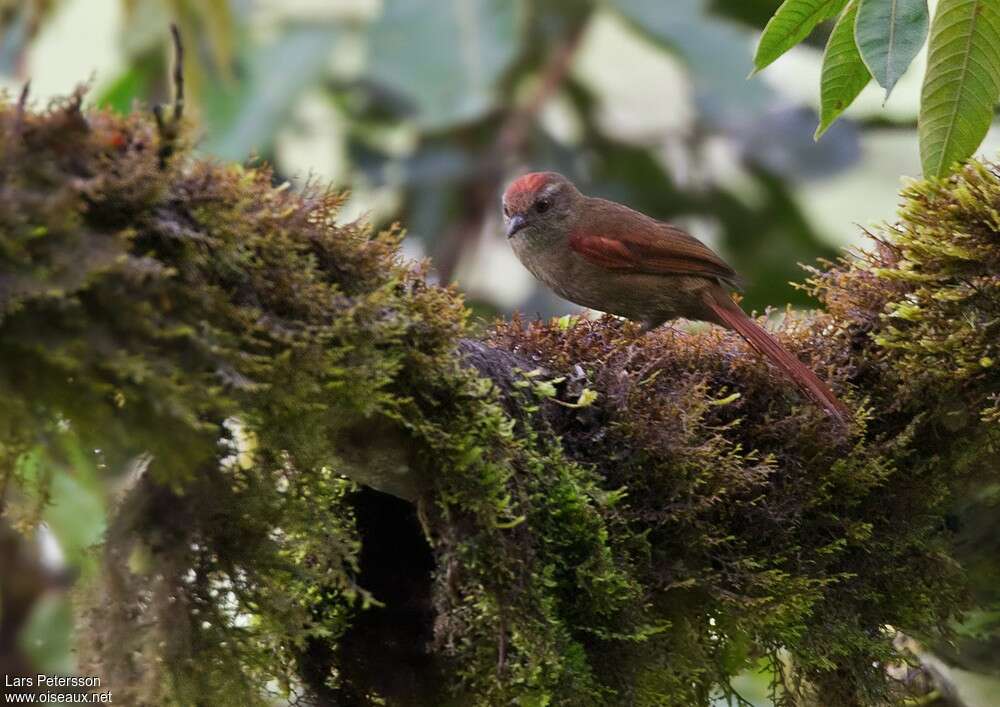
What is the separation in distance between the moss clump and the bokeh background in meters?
2.56

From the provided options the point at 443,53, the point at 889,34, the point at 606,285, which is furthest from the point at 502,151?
the point at 889,34

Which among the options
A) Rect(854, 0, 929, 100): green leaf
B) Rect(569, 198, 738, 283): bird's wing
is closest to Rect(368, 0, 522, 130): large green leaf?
Rect(569, 198, 738, 283): bird's wing

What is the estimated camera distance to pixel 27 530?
2.18 m

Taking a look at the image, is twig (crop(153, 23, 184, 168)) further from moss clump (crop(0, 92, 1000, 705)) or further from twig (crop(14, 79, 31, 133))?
twig (crop(14, 79, 31, 133))

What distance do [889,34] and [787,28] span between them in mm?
246

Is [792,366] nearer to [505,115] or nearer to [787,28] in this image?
Answer: [787,28]

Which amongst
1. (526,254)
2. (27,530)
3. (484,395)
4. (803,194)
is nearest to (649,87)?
(803,194)

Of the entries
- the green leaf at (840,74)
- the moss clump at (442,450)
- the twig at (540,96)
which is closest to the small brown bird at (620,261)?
the moss clump at (442,450)

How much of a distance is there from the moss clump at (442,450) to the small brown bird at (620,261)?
0.59m

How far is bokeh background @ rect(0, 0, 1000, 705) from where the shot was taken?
5398mm

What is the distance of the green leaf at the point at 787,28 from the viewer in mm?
2309

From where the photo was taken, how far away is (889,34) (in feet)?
6.94

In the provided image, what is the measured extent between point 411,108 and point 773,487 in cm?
461

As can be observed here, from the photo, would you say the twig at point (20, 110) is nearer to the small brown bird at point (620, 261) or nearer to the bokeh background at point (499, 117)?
the small brown bird at point (620, 261)
